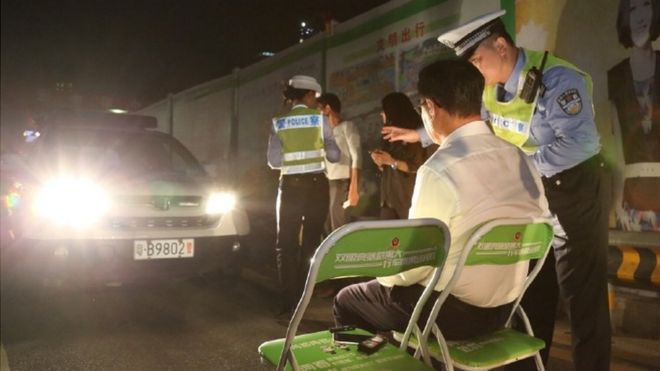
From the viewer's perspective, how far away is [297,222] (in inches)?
188

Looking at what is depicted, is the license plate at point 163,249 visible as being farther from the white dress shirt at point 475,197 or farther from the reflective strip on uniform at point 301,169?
the white dress shirt at point 475,197

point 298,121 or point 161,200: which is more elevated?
point 298,121

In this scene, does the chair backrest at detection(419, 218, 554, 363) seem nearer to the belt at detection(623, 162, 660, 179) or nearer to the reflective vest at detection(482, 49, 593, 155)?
the reflective vest at detection(482, 49, 593, 155)

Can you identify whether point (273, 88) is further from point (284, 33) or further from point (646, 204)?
point (284, 33)

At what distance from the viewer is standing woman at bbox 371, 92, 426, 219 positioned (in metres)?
4.88

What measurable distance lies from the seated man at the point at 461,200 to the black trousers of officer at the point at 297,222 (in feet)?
8.09

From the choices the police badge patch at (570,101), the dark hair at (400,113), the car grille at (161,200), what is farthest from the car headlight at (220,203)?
the police badge patch at (570,101)

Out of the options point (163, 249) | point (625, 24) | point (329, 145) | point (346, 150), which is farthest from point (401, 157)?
point (163, 249)

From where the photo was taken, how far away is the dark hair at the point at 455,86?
213 centimetres

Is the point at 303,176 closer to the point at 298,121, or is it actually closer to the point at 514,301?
the point at 298,121

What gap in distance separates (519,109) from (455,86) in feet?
2.88

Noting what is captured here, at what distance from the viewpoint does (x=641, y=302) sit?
4.34 metres

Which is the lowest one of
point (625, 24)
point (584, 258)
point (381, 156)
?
point (584, 258)

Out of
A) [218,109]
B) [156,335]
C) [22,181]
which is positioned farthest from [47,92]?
[156,335]
